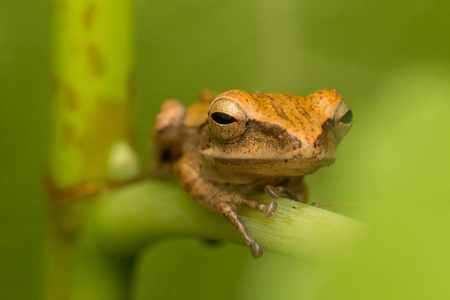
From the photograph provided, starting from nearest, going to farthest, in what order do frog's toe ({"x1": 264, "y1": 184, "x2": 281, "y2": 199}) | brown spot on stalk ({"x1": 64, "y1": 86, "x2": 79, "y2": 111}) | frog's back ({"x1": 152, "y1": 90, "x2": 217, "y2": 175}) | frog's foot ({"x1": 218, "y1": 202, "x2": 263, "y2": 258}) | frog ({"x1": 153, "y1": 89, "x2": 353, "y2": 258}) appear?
frog's foot ({"x1": 218, "y1": 202, "x2": 263, "y2": 258})
frog's toe ({"x1": 264, "y1": 184, "x2": 281, "y2": 199})
frog ({"x1": 153, "y1": 89, "x2": 353, "y2": 258})
brown spot on stalk ({"x1": 64, "y1": 86, "x2": 79, "y2": 111})
frog's back ({"x1": 152, "y1": 90, "x2": 217, "y2": 175})

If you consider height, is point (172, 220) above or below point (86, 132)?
below

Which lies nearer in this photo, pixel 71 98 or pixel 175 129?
pixel 71 98

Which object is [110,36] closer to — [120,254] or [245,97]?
[245,97]

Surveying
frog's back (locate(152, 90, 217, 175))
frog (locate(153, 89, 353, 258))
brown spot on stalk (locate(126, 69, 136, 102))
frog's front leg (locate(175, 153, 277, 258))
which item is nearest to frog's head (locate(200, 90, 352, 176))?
frog (locate(153, 89, 353, 258))

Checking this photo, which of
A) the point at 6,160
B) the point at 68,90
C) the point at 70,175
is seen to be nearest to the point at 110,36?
the point at 68,90

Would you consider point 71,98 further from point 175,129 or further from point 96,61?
point 175,129

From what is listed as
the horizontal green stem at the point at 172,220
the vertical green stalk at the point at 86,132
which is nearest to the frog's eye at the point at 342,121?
the horizontal green stem at the point at 172,220

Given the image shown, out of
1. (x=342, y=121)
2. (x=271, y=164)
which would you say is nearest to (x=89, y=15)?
(x=271, y=164)

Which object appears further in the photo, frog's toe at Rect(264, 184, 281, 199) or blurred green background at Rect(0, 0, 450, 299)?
blurred green background at Rect(0, 0, 450, 299)

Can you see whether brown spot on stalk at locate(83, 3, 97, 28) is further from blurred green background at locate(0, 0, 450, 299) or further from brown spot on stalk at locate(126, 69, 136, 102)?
blurred green background at locate(0, 0, 450, 299)
